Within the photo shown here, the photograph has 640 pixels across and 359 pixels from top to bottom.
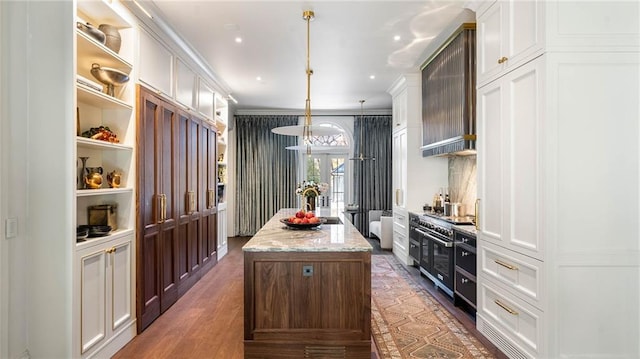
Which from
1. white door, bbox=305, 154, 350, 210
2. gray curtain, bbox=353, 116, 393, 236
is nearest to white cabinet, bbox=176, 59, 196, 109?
white door, bbox=305, 154, 350, 210

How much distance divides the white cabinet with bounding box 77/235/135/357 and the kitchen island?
1.07 meters

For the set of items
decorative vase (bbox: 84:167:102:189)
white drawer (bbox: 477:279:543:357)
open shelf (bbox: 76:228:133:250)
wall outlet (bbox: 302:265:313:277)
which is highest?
decorative vase (bbox: 84:167:102:189)

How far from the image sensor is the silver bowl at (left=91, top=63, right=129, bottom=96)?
2.54m

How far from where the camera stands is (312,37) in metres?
3.74

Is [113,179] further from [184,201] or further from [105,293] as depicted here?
[184,201]

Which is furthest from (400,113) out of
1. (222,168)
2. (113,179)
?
(113,179)

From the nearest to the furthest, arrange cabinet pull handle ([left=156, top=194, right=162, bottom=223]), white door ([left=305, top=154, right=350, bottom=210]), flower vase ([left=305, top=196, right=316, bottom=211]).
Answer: cabinet pull handle ([left=156, top=194, right=162, bottom=223]) → flower vase ([left=305, top=196, right=316, bottom=211]) → white door ([left=305, top=154, right=350, bottom=210])

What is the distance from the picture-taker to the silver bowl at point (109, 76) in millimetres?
2545

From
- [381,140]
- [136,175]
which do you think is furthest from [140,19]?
[381,140]

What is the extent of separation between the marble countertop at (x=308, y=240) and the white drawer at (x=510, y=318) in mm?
1116

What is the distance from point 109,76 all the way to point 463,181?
408cm
